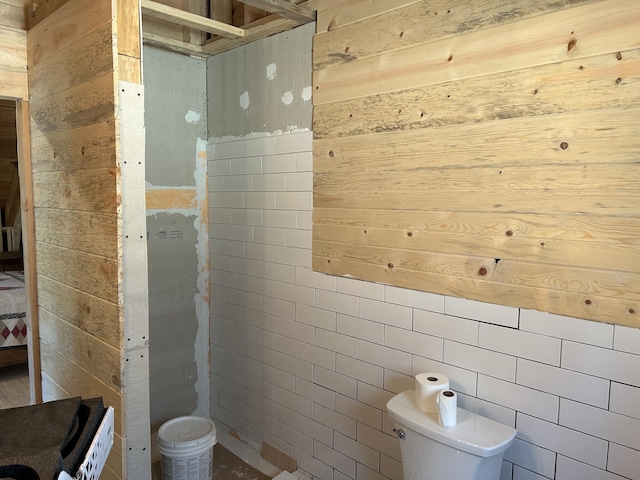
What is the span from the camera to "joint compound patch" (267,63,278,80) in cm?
255

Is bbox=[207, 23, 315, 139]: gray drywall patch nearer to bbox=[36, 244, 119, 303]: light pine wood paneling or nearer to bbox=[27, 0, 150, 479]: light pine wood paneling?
bbox=[27, 0, 150, 479]: light pine wood paneling

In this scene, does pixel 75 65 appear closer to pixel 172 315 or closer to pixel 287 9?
pixel 287 9

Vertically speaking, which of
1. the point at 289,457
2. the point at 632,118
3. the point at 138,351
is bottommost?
the point at 289,457

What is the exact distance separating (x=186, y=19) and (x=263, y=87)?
52 centimetres

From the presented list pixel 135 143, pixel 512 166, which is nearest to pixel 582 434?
pixel 512 166

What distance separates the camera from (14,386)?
3770 mm

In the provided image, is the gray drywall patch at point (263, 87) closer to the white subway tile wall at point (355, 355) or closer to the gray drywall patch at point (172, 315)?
the white subway tile wall at point (355, 355)

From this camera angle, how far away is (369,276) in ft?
7.11

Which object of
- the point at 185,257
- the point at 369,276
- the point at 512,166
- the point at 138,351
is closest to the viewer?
the point at 512,166

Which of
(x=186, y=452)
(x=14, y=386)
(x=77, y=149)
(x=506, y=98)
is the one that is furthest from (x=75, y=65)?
(x=14, y=386)

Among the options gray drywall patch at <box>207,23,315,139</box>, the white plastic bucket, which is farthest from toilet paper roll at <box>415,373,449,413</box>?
gray drywall patch at <box>207,23,315,139</box>

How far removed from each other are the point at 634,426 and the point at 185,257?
244cm

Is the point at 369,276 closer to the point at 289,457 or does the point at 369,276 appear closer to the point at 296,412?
the point at 296,412

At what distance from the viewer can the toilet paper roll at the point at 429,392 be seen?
A: 174 cm
